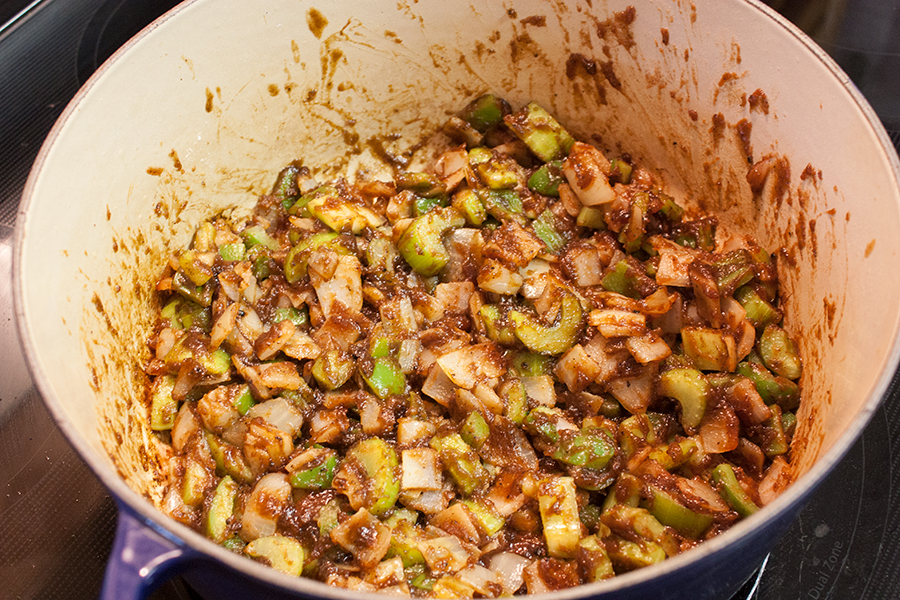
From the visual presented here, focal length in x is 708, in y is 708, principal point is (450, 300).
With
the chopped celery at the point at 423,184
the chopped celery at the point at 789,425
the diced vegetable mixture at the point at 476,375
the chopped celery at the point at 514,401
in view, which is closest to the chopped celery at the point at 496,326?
the diced vegetable mixture at the point at 476,375

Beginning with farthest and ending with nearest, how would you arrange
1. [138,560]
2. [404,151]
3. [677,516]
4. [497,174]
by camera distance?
[404,151], [497,174], [677,516], [138,560]

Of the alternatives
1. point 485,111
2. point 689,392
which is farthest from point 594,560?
point 485,111

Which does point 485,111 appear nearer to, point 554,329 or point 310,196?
point 310,196

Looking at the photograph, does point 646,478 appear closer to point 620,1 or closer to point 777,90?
point 777,90

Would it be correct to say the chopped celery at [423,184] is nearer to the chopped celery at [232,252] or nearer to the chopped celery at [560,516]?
the chopped celery at [232,252]

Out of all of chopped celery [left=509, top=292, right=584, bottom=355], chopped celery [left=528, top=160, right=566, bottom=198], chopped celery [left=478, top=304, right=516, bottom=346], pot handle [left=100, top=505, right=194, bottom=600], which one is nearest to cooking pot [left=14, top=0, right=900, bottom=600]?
pot handle [left=100, top=505, right=194, bottom=600]

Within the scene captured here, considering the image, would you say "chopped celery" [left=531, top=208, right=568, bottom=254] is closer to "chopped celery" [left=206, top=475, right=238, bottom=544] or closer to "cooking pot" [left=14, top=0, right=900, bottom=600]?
"cooking pot" [left=14, top=0, right=900, bottom=600]

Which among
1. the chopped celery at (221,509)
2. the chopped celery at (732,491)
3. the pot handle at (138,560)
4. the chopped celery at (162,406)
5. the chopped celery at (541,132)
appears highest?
the chopped celery at (541,132)
